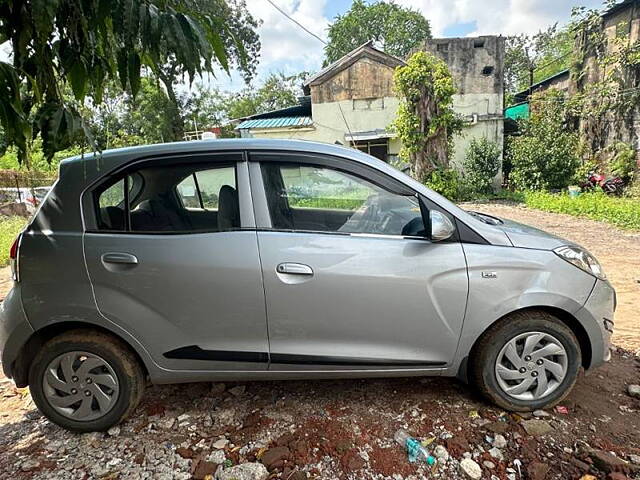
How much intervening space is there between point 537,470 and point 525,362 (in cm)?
59

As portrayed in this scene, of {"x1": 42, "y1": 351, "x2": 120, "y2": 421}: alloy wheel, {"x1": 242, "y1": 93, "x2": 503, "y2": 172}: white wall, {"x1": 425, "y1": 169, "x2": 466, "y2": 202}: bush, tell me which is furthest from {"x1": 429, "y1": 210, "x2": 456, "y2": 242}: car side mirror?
{"x1": 242, "y1": 93, "x2": 503, "y2": 172}: white wall

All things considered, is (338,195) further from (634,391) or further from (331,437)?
(634,391)

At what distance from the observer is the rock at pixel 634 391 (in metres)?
2.57

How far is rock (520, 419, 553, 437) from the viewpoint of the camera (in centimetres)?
223

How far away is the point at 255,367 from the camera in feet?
7.48

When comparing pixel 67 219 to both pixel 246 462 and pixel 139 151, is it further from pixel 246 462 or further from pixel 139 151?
pixel 246 462

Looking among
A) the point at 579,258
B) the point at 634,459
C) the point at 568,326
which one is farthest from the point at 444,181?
the point at 634,459

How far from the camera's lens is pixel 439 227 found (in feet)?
7.09

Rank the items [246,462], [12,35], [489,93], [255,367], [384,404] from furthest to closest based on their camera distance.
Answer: [489,93] < [384,404] < [255,367] < [246,462] < [12,35]

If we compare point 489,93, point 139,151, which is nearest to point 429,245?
point 139,151

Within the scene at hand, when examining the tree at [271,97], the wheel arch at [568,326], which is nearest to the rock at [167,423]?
the wheel arch at [568,326]

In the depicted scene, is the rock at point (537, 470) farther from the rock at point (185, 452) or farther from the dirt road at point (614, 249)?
the dirt road at point (614, 249)

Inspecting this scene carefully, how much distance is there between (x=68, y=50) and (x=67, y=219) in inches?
46.0

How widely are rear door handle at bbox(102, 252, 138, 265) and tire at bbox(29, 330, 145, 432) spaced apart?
1.56 feet
